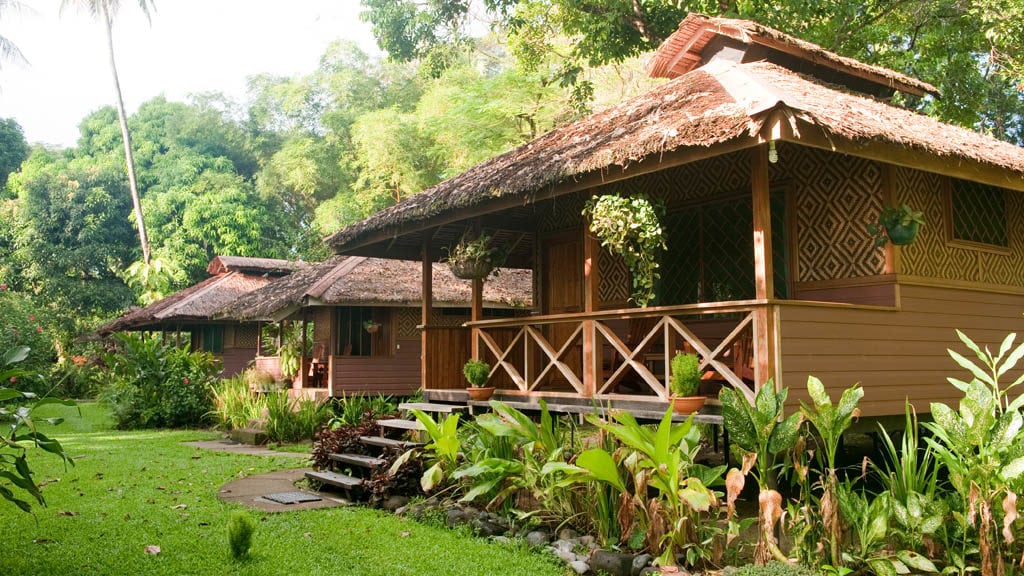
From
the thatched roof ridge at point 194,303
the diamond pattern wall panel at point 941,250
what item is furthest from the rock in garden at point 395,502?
the thatched roof ridge at point 194,303

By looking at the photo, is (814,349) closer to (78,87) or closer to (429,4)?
(429,4)

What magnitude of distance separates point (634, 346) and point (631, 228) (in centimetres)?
181

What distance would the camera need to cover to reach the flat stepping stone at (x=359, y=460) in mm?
8109

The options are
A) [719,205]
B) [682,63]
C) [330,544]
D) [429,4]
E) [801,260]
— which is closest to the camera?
[330,544]

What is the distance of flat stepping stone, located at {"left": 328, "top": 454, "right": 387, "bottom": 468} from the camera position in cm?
811

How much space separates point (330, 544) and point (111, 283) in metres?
31.0

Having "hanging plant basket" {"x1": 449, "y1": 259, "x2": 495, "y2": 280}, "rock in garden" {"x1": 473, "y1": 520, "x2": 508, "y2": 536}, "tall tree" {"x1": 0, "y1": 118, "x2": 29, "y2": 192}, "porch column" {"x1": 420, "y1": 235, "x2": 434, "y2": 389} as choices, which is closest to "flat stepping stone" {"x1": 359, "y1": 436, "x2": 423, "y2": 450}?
"porch column" {"x1": 420, "y1": 235, "x2": 434, "y2": 389}

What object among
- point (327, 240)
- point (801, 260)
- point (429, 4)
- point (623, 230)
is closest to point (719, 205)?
point (801, 260)

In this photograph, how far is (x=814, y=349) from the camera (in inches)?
257

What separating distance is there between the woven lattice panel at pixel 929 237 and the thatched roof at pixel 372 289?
31.5 ft

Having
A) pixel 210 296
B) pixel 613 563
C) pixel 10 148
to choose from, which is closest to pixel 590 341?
pixel 613 563

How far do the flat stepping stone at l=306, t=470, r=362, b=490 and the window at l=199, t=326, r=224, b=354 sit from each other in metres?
17.5

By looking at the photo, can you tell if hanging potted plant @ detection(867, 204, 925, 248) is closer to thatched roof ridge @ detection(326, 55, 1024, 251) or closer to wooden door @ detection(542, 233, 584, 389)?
thatched roof ridge @ detection(326, 55, 1024, 251)

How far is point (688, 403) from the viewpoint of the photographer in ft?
21.7
